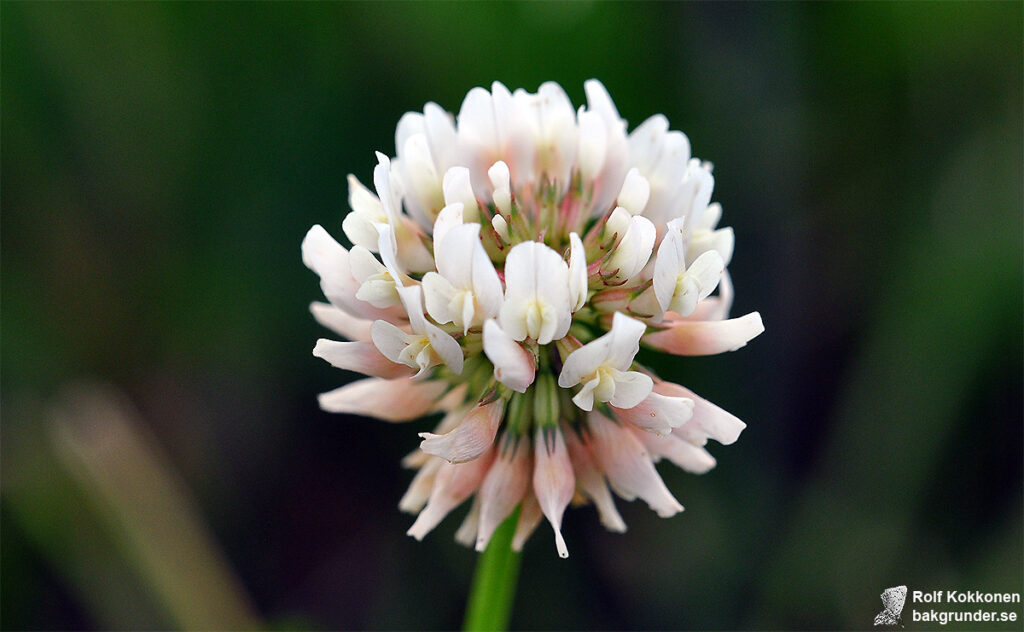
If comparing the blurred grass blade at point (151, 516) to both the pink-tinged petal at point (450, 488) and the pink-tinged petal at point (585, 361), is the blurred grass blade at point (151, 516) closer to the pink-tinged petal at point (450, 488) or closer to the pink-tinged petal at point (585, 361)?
the pink-tinged petal at point (450, 488)

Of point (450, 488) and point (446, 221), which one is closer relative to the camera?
point (446, 221)

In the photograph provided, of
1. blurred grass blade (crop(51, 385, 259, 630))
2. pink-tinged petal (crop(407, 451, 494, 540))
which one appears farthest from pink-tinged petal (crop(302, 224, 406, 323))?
blurred grass blade (crop(51, 385, 259, 630))

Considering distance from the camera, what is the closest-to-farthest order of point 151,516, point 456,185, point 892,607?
point 456,185 → point 892,607 → point 151,516

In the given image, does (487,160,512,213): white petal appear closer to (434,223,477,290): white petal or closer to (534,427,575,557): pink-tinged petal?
(434,223,477,290): white petal

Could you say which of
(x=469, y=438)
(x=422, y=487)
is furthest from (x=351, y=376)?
(x=469, y=438)

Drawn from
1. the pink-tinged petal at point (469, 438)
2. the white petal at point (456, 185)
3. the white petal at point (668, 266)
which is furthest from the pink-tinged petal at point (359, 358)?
the white petal at point (668, 266)

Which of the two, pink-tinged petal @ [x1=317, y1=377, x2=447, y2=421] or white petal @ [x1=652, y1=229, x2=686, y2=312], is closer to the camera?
white petal @ [x1=652, y1=229, x2=686, y2=312]

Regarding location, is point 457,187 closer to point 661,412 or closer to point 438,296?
point 438,296

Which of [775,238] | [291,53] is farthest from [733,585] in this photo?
[291,53]
